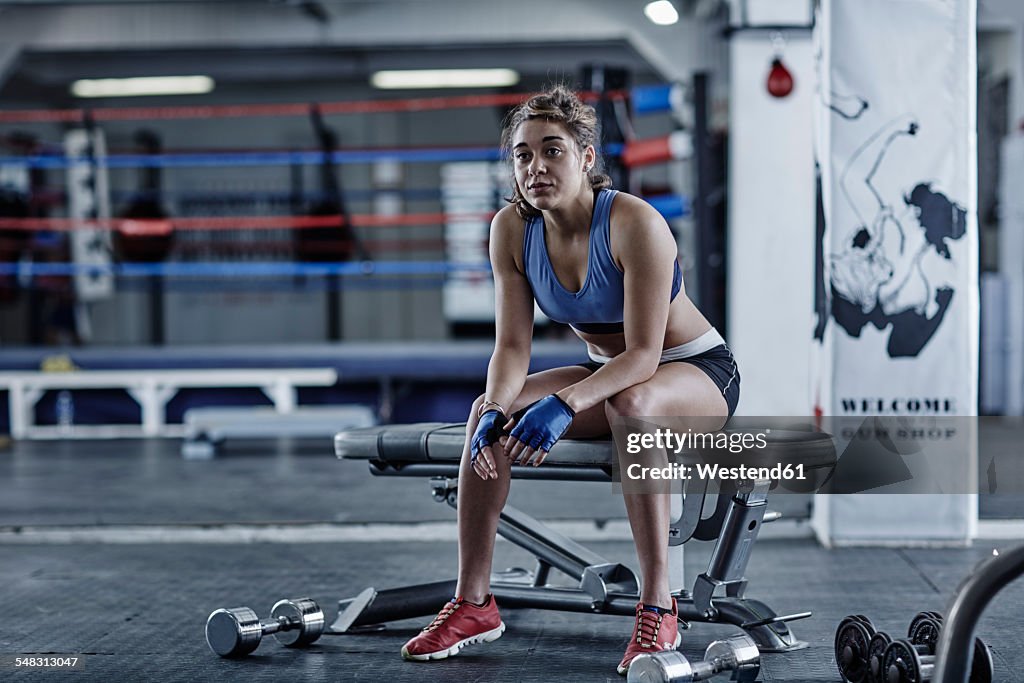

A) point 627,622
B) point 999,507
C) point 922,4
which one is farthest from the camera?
point 999,507

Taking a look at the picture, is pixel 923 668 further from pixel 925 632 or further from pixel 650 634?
pixel 650 634

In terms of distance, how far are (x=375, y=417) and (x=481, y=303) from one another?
487 cm

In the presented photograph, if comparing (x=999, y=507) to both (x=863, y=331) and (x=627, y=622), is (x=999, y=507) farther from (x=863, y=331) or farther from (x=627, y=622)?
(x=627, y=622)

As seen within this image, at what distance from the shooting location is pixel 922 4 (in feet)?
10.3

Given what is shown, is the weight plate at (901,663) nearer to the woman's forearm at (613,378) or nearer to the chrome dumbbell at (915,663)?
the chrome dumbbell at (915,663)

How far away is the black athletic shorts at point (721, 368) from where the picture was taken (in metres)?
2.29

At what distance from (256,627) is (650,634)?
29.1 inches

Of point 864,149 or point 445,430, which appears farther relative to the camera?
point 864,149

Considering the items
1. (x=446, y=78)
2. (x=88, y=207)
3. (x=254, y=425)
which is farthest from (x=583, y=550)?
(x=446, y=78)

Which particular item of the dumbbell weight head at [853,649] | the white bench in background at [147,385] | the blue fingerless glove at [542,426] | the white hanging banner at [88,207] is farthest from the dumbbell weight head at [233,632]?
the white hanging banner at [88,207]

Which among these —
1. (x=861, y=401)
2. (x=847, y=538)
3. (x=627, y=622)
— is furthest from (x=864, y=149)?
(x=627, y=622)

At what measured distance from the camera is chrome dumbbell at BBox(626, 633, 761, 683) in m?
1.80

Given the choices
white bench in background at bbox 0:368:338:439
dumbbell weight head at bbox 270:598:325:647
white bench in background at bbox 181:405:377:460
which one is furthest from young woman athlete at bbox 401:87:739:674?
white bench in background at bbox 0:368:338:439

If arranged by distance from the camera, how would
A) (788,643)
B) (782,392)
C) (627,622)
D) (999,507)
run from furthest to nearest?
(782,392) → (999,507) → (627,622) → (788,643)
